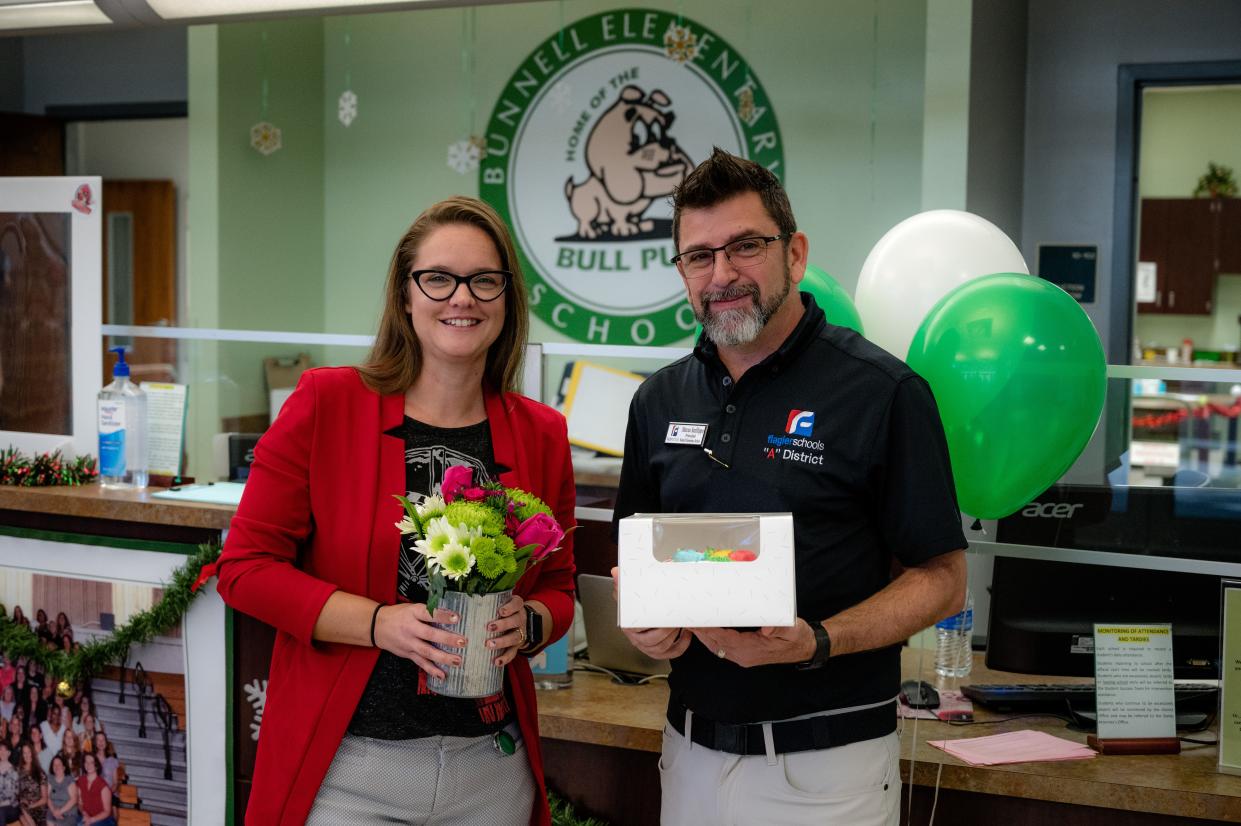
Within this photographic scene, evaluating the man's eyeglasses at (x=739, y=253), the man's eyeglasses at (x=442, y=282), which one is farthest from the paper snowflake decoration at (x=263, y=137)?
the man's eyeglasses at (x=739, y=253)

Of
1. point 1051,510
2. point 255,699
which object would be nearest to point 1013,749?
point 1051,510

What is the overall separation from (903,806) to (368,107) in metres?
4.40

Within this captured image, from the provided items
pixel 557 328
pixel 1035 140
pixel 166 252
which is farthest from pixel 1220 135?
pixel 166 252

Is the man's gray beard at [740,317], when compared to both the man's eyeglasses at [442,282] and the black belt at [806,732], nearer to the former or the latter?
the man's eyeglasses at [442,282]

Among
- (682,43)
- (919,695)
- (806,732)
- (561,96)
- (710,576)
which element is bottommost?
(919,695)

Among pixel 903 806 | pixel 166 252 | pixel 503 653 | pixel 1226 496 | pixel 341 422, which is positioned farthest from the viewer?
pixel 166 252

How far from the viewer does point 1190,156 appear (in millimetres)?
9180

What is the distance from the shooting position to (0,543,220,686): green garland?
232 centimetres

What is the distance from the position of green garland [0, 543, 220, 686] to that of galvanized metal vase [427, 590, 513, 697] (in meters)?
0.97

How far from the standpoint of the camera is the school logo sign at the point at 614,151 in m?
4.91

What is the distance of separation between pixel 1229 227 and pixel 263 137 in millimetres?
6646

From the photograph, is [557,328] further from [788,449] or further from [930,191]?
[788,449]

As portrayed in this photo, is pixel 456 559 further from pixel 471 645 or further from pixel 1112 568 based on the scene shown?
pixel 1112 568

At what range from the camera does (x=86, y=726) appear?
2.43m
